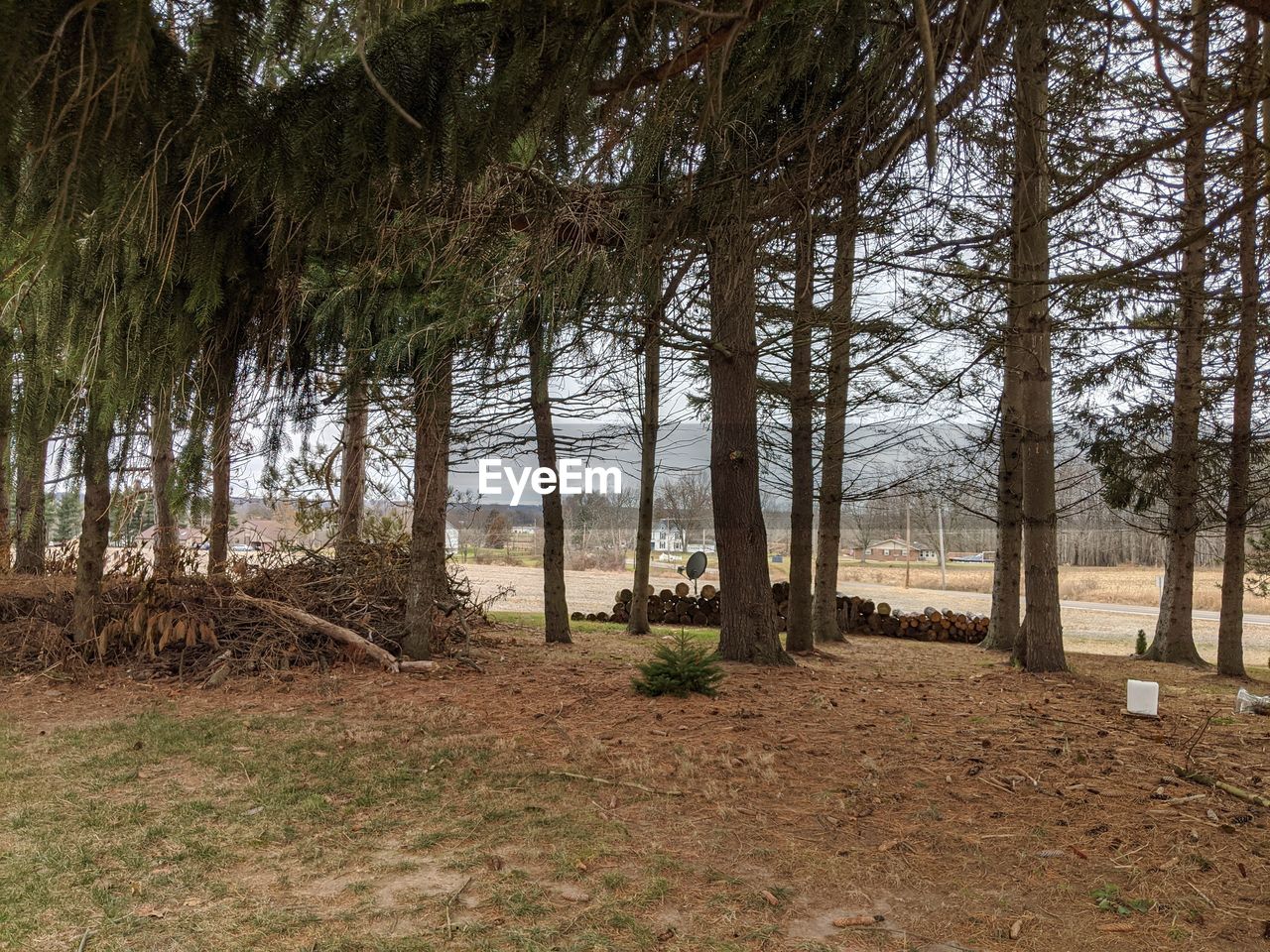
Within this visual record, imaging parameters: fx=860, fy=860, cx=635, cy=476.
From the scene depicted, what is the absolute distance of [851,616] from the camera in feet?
45.0

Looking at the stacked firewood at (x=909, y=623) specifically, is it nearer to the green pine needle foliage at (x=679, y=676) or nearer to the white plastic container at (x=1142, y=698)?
the white plastic container at (x=1142, y=698)

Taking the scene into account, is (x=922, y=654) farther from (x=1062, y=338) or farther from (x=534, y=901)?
(x=534, y=901)

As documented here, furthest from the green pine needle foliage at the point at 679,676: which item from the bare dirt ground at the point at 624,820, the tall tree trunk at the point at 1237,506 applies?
the tall tree trunk at the point at 1237,506

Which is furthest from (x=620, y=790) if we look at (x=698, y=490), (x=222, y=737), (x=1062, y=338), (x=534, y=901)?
(x=698, y=490)

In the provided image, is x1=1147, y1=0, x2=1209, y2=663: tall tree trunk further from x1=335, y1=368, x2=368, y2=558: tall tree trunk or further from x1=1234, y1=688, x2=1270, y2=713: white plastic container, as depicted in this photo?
x1=335, y1=368, x2=368, y2=558: tall tree trunk

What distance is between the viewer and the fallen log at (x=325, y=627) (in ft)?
22.9

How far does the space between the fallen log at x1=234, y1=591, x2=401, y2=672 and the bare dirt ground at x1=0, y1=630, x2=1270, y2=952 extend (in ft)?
2.79

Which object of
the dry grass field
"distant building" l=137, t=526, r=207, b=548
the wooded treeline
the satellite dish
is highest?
the wooded treeline

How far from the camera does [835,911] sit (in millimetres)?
2801

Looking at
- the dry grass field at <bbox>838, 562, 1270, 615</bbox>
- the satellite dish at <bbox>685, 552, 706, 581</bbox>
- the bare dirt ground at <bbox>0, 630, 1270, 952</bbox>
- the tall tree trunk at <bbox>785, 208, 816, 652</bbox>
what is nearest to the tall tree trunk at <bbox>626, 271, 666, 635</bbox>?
the tall tree trunk at <bbox>785, 208, 816, 652</bbox>

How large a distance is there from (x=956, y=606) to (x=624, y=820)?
16.1 meters

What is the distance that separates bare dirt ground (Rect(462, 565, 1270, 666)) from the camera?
45.3 feet

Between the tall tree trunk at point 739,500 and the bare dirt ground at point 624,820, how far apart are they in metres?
1.15

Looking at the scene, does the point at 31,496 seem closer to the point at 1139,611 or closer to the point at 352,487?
the point at 352,487
